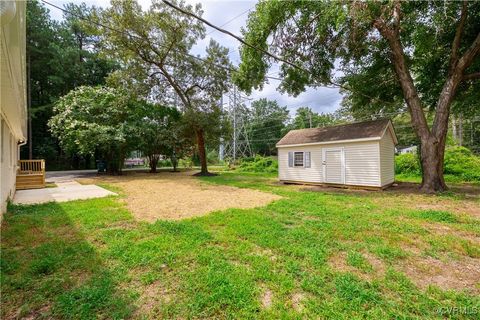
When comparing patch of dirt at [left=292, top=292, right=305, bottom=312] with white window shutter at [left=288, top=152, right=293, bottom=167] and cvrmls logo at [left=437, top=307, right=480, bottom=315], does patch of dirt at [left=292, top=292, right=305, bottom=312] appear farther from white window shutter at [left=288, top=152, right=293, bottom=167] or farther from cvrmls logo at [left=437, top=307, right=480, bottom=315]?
white window shutter at [left=288, top=152, right=293, bottom=167]

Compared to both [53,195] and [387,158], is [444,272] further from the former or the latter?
[53,195]

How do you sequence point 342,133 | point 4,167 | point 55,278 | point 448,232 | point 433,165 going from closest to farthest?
point 55,278 → point 448,232 → point 4,167 → point 433,165 → point 342,133

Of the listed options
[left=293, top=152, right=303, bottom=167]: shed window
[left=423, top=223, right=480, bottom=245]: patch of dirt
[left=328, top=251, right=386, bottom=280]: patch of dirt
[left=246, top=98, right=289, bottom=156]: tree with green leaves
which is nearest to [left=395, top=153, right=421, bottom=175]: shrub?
[left=293, top=152, right=303, bottom=167]: shed window

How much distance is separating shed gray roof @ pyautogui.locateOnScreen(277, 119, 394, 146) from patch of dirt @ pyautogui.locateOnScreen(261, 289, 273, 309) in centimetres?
870

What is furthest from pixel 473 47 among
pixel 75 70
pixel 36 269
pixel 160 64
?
pixel 75 70

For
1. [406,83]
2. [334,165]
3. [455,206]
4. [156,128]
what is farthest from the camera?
[156,128]

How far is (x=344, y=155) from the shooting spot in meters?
9.98

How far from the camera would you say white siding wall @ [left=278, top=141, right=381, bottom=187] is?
30.0ft

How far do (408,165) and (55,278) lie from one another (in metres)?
17.4

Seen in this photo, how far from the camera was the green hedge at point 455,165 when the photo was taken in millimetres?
11985

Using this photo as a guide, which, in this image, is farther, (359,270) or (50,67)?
(50,67)

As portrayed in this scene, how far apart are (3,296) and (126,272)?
1063 millimetres

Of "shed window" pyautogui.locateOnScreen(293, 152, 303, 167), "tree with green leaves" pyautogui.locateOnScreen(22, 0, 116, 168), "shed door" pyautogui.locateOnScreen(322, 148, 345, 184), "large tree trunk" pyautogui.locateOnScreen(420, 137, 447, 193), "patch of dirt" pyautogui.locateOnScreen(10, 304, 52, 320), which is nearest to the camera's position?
"patch of dirt" pyautogui.locateOnScreen(10, 304, 52, 320)

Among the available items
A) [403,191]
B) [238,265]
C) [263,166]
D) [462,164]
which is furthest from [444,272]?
[263,166]
